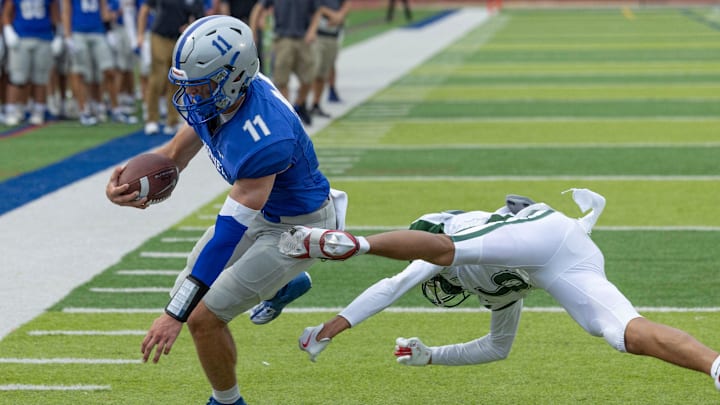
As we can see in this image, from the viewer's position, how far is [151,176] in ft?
17.5

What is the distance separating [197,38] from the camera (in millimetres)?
4875

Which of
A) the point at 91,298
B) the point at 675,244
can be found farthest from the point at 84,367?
the point at 675,244

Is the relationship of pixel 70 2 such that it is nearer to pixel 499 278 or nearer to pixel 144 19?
pixel 144 19

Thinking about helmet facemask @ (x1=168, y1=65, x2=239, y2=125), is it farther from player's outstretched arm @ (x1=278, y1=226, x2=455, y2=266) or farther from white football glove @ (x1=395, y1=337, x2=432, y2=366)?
white football glove @ (x1=395, y1=337, x2=432, y2=366)

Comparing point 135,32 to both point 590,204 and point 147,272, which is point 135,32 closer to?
point 147,272

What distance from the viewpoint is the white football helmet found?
191 inches

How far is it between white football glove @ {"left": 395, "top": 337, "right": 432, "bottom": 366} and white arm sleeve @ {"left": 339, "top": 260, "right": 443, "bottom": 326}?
0.33 metres

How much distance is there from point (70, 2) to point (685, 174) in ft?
24.1

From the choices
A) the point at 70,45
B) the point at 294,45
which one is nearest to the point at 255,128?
the point at 294,45

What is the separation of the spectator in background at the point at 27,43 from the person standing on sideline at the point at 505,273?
10110 mm

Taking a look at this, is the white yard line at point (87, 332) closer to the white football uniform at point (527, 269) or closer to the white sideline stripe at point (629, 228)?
the white football uniform at point (527, 269)

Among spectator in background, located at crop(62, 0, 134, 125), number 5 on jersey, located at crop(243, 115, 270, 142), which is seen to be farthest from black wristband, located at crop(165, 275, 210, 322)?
spectator in background, located at crop(62, 0, 134, 125)

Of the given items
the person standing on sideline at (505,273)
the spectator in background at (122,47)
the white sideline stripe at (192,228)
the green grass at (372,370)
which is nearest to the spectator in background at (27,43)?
the spectator in background at (122,47)

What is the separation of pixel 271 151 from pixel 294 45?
9317 mm
